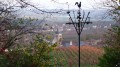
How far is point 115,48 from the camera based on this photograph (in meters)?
8.08

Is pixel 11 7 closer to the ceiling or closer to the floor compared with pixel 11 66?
closer to the ceiling

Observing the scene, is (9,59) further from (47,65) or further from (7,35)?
(47,65)

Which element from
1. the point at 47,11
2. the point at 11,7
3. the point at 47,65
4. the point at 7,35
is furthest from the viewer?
the point at 47,65

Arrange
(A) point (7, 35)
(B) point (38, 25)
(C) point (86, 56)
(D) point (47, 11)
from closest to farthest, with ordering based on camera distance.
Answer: (D) point (47, 11), (A) point (7, 35), (B) point (38, 25), (C) point (86, 56)

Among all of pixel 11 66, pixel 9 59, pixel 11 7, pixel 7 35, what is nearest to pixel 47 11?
pixel 11 7

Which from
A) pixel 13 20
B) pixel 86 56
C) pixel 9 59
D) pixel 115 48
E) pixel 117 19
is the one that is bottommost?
pixel 86 56

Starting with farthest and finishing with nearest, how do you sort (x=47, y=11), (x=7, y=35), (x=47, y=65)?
(x=47, y=65) → (x=7, y=35) → (x=47, y=11)

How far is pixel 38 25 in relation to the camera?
5539 millimetres

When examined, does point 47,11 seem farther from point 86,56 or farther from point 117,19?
point 86,56

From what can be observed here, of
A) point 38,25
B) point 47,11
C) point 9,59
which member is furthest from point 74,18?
point 47,11

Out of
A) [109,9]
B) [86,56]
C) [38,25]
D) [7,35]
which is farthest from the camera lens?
[86,56]

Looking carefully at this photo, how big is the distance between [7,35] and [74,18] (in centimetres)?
258

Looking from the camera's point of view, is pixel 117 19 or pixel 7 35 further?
pixel 117 19

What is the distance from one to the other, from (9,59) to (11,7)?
3.36ft
